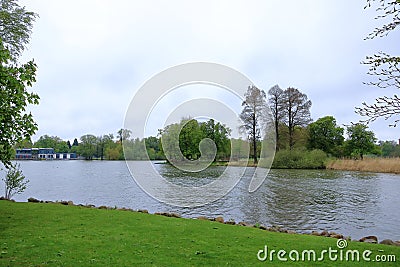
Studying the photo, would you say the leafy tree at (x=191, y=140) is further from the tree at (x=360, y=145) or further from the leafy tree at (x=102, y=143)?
the leafy tree at (x=102, y=143)

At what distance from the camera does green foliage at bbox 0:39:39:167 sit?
6.70 metres

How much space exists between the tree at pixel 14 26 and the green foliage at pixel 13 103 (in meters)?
8.33

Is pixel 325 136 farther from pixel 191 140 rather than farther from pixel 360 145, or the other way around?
pixel 191 140

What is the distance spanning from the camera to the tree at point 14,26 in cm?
1431

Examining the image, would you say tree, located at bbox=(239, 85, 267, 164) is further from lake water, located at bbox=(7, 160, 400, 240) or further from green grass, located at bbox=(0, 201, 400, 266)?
green grass, located at bbox=(0, 201, 400, 266)

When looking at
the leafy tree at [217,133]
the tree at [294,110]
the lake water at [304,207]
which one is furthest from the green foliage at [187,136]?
the tree at [294,110]

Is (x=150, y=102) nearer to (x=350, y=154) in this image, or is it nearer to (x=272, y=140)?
(x=272, y=140)

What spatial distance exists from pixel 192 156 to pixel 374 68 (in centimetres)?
1259

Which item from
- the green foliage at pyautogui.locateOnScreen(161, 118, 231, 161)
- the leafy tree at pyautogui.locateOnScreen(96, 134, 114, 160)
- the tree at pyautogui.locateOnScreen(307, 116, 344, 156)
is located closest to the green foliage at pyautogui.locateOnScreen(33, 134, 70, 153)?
the leafy tree at pyautogui.locateOnScreen(96, 134, 114, 160)

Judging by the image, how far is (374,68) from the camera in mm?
5160

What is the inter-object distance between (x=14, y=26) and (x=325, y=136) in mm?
47507

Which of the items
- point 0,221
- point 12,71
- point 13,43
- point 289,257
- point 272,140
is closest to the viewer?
point 289,257

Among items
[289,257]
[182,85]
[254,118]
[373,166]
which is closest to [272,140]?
[254,118]

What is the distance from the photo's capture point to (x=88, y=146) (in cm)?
10275
